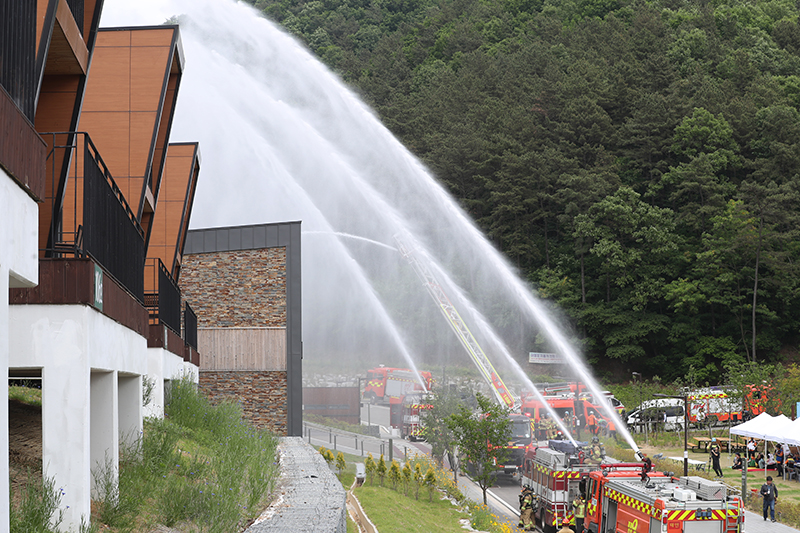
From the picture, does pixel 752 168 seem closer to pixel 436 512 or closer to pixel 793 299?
pixel 793 299

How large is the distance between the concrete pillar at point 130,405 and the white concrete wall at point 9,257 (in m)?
5.00

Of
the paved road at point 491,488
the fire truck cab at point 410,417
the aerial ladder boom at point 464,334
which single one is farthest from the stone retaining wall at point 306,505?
the fire truck cab at point 410,417

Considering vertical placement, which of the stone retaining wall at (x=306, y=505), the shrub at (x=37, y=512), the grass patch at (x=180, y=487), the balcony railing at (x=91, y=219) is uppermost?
the balcony railing at (x=91, y=219)

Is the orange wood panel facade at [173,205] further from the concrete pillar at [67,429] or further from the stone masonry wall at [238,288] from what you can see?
the concrete pillar at [67,429]

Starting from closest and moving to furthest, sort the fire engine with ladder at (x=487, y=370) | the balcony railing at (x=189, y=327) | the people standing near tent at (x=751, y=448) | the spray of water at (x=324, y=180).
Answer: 1. the balcony railing at (x=189, y=327)
2. the fire engine with ladder at (x=487, y=370)
3. the people standing near tent at (x=751, y=448)
4. the spray of water at (x=324, y=180)

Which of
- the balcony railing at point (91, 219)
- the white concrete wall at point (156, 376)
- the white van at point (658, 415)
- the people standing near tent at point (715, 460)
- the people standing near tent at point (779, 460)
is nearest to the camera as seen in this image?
the balcony railing at point (91, 219)

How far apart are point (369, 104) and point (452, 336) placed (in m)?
56.1

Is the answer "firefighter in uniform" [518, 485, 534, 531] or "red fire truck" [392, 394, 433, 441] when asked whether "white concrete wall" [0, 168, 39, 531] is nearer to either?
"firefighter in uniform" [518, 485, 534, 531]

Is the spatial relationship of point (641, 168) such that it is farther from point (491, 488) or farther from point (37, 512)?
point (37, 512)

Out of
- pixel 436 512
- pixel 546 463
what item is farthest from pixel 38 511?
pixel 436 512

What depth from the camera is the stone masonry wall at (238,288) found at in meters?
31.1

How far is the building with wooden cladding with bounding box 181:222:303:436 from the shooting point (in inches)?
1192

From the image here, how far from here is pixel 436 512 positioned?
22.2 m

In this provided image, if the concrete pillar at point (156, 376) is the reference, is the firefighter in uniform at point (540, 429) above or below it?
below
